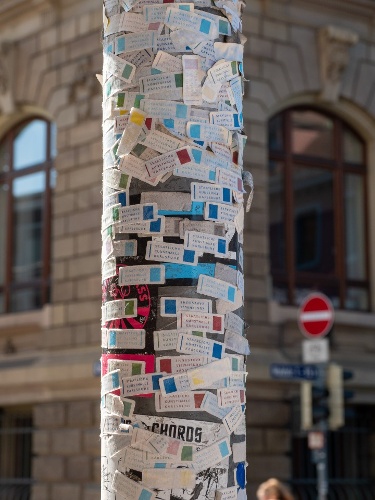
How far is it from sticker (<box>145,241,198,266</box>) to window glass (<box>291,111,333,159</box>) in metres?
15.8

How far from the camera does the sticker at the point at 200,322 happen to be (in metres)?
3.45

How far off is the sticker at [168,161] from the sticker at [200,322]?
482mm

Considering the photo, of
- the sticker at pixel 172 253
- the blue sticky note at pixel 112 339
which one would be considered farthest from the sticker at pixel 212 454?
the sticker at pixel 172 253

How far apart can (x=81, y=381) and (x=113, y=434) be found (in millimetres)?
14478

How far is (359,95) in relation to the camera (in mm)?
19516

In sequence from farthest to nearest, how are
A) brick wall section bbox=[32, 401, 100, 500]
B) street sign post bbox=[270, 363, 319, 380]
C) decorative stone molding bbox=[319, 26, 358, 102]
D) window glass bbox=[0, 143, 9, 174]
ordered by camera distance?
1. window glass bbox=[0, 143, 9, 174]
2. decorative stone molding bbox=[319, 26, 358, 102]
3. brick wall section bbox=[32, 401, 100, 500]
4. street sign post bbox=[270, 363, 319, 380]

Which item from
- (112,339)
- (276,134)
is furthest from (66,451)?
(112,339)

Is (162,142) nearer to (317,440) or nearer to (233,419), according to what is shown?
(233,419)

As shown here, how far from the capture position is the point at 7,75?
2019cm

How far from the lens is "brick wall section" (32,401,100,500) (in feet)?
56.7

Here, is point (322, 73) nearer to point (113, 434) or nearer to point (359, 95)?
point (359, 95)

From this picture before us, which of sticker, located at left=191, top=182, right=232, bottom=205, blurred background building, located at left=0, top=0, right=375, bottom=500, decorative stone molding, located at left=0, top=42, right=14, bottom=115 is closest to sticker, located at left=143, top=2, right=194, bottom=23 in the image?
sticker, located at left=191, top=182, right=232, bottom=205

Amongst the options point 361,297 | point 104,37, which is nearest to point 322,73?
point 361,297

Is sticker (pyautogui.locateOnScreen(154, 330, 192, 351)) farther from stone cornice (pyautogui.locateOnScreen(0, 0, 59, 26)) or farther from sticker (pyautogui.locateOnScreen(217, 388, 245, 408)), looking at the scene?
stone cornice (pyautogui.locateOnScreen(0, 0, 59, 26))
